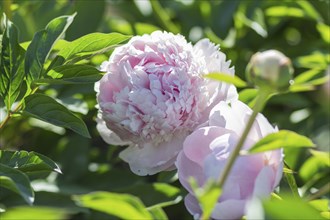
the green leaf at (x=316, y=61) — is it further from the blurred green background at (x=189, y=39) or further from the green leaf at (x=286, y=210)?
the green leaf at (x=286, y=210)

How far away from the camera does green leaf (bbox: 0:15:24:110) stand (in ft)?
2.93

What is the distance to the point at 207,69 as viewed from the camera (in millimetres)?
949

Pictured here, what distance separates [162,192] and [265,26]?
48 cm

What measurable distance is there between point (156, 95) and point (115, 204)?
1.00 feet

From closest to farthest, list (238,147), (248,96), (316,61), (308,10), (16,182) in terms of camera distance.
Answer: (238,147)
(16,182)
(248,96)
(316,61)
(308,10)

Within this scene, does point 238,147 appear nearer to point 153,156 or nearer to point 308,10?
point 153,156

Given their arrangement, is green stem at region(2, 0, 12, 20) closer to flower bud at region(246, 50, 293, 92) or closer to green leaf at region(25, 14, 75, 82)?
green leaf at region(25, 14, 75, 82)

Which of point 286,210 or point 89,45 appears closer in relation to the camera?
point 286,210

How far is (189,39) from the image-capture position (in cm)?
140

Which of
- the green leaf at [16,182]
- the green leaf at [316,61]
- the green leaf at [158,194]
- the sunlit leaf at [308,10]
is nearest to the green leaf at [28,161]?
the green leaf at [16,182]

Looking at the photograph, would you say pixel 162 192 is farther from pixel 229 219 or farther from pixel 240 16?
pixel 240 16

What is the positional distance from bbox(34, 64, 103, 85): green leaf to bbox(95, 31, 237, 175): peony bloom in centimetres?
4

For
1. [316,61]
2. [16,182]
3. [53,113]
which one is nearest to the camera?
[16,182]

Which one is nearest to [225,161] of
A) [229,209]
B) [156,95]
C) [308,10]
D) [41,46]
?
[229,209]
